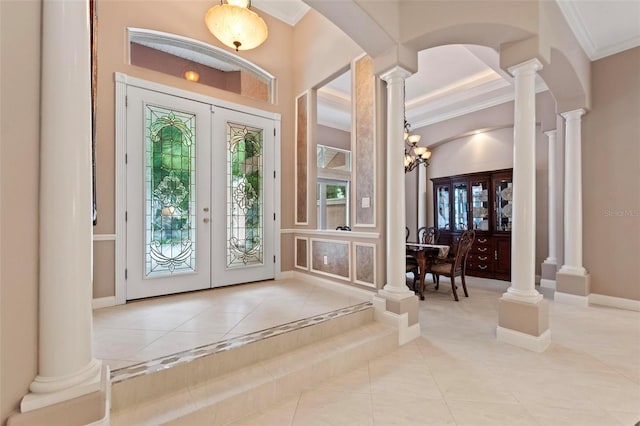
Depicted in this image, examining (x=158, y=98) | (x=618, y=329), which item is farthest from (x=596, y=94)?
(x=158, y=98)

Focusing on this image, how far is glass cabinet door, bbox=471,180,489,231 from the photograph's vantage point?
588 cm

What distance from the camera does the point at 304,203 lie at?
4.26m

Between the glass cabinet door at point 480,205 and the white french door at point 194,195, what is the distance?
4.33m

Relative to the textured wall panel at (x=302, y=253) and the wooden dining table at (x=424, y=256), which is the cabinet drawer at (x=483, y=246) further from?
the textured wall panel at (x=302, y=253)

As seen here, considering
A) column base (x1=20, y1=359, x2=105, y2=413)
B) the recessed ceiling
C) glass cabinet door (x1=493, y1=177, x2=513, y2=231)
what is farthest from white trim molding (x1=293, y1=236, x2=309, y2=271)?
glass cabinet door (x1=493, y1=177, x2=513, y2=231)

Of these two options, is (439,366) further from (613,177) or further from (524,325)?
(613,177)

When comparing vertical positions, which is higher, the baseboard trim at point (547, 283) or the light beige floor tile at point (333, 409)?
the baseboard trim at point (547, 283)

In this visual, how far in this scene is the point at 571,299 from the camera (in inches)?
156

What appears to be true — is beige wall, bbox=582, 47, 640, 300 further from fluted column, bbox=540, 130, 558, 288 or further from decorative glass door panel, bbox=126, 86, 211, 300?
decorative glass door panel, bbox=126, 86, 211, 300

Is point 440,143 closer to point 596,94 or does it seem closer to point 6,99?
point 596,94

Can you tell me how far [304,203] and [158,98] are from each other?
7.27ft

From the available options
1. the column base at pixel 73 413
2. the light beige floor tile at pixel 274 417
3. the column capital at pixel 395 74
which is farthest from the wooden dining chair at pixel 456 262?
the column base at pixel 73 413

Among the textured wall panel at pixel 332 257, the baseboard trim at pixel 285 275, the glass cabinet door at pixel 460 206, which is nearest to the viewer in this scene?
the textured wall panel at pixel 332 257

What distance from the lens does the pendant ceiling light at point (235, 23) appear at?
114 inches
